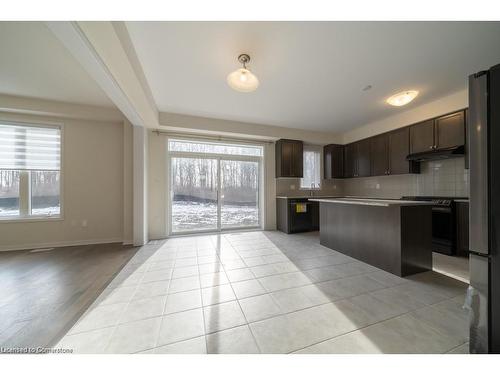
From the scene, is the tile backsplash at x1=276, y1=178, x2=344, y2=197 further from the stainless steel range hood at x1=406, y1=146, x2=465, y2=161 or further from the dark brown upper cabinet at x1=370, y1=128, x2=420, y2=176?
the stainless steel range hood at x1=406, y1=146, x2=465, y2=161

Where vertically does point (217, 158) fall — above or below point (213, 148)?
below

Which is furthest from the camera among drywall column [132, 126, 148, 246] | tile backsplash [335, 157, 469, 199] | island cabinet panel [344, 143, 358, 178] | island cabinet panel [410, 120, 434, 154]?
Result: island cabinet panel [344, 143, 358, 178]

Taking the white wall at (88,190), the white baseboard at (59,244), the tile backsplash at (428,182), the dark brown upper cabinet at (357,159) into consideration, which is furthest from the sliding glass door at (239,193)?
the tile backsplash at (428,182)

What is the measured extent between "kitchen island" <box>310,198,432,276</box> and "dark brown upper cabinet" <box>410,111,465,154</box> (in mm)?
1661

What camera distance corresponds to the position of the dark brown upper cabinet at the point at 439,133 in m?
2.89

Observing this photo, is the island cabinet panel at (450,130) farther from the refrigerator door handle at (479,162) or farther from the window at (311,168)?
the refrigerator door handle at (479,162)

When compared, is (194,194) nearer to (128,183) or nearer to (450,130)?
(128,183)

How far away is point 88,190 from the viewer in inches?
142

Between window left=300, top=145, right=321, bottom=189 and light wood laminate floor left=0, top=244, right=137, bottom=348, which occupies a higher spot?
window left=300, top=145, right=321, bottom=189

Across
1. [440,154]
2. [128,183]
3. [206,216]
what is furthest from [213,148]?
[440,154]

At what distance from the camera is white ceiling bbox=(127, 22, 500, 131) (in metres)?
1.78

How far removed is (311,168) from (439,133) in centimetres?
269

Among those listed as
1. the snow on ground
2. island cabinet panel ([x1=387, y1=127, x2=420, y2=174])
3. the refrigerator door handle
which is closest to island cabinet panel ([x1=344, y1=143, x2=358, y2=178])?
island cabinet panel ([x1=387, y1=127, x2=420, y2=174])
